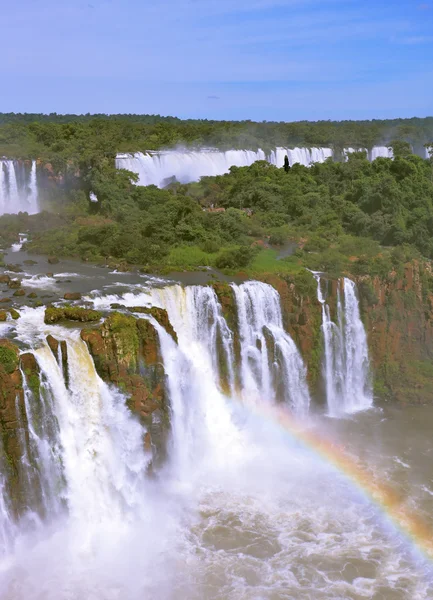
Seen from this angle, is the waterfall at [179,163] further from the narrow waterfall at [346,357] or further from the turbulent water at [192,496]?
the turbulent water at [192,496]

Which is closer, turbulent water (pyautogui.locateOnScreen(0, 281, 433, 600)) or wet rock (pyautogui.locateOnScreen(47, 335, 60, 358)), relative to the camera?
turbulent water (pyautogui.locateOnScreen(0, 281, 433, 600))

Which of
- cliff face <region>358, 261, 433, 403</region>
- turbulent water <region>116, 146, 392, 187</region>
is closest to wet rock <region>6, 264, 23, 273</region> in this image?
cliff face <region>358, 261, 433, 403</region>

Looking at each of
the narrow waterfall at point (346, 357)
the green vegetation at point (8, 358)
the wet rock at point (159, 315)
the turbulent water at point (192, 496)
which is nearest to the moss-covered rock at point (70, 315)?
the turbulent water at point (192, 496)

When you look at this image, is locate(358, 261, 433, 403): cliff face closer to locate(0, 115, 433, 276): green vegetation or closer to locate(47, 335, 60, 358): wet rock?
locate(0, 115, 433, 276): green vegetation

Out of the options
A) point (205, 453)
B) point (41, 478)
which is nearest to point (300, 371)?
point (205, 453)

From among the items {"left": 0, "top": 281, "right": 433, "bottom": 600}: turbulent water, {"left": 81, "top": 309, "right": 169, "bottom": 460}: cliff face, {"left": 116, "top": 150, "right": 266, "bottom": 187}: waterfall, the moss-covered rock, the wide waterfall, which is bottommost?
{"left": 0, "top": 281, "right": 433, "bottom": 600}: turbulent water

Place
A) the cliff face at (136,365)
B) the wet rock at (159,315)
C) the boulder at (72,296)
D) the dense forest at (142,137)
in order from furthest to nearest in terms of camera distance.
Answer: the dense forest at (142,137) → the boulder at (72,296) → the wet rock at (159,315) → the cliff face at (136,365)

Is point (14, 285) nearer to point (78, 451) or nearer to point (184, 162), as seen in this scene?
point (78, 451)

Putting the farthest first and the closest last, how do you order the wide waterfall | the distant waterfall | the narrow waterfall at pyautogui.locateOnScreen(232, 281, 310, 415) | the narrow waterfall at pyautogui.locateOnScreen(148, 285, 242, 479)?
the distant waterfall → the wide waterfall → the narrow waterfall at pyautogui.locateOnScreen(232, 281, 310, 415) → the narrow waterfall at pyautogui.locateOnScreen(148, 285, 242, 479)
